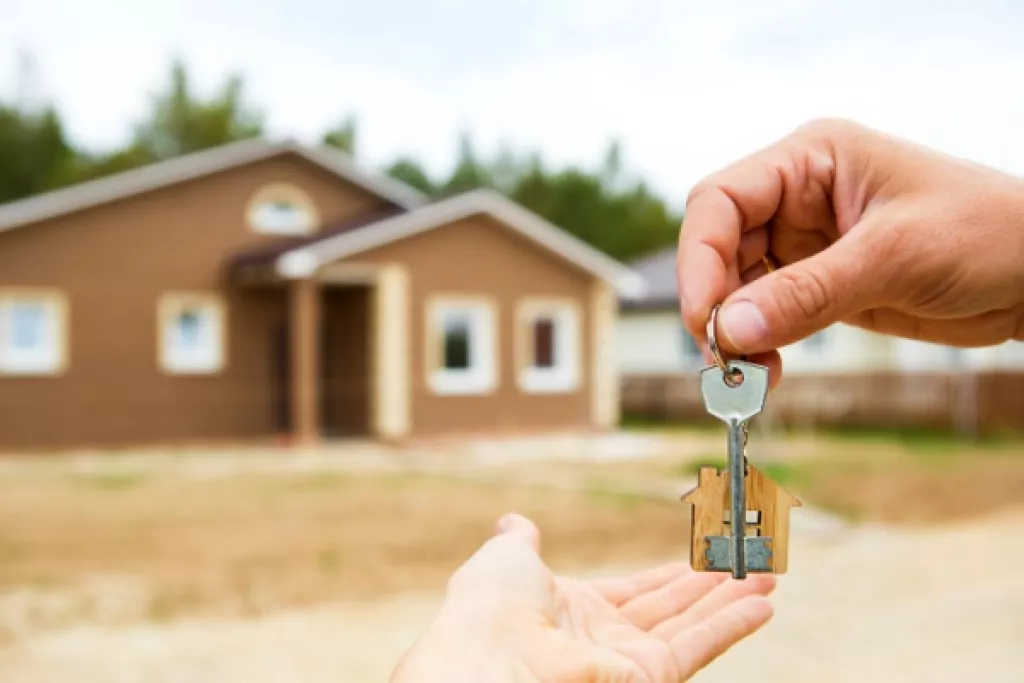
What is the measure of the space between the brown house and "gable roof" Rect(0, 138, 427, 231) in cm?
3

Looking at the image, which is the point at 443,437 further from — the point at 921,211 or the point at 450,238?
the point at 921,211

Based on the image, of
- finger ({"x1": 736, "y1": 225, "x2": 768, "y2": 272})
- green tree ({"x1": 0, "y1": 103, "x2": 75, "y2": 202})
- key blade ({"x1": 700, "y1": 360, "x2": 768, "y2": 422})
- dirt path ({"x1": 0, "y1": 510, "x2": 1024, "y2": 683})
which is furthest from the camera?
green tree ({"x1": 0, "y1": 103, "x2": 75, "y2": 202})

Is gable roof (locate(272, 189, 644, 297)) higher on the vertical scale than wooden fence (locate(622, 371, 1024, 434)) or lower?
higher

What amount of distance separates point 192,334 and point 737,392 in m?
16.8

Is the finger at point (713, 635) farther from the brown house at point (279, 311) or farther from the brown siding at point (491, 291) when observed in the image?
the brown siding at point (491, 291)

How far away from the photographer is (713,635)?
1.77 metres

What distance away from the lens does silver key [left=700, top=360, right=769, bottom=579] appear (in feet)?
4.78

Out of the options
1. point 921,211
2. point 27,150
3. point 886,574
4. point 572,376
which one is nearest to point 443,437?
point 572,376

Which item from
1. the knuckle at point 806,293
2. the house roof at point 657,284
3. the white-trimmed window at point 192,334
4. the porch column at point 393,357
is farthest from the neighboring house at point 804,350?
the knuckle at point 806,293

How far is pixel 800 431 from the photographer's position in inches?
785

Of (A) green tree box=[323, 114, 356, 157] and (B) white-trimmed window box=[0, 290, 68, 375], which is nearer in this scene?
(B) white-trimmed window box=[0, 290, 68, 375]

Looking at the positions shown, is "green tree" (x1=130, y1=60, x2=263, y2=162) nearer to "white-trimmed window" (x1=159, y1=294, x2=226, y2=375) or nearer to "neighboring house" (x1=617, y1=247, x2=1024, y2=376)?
"neighboring house" (x1=617, y1=247, x2=1024, y2=376)

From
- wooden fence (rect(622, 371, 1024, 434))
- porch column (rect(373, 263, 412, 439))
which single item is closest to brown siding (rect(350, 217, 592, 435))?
porch column (rect(373, 263, 412, 439))

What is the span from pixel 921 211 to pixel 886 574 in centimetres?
628
